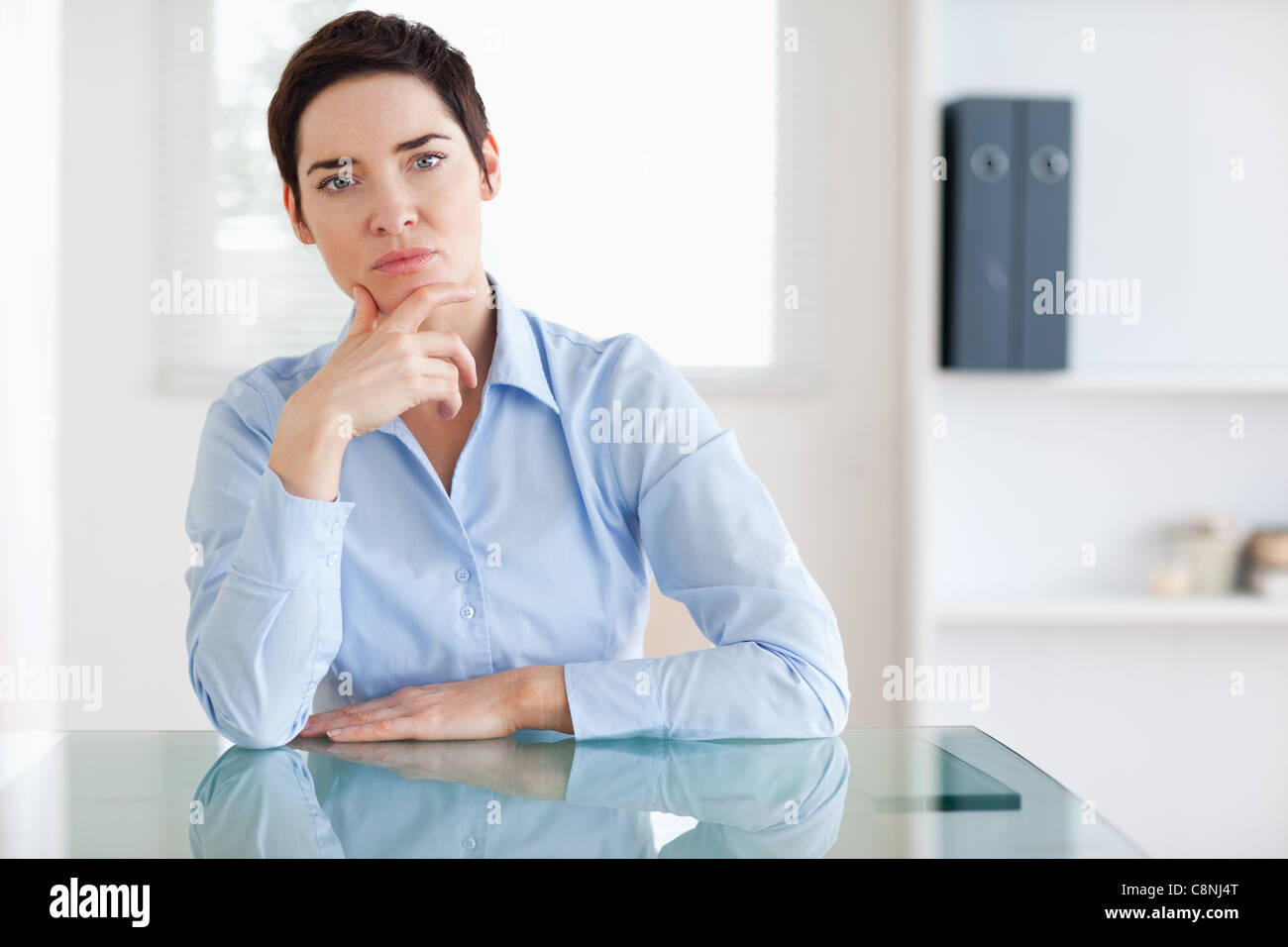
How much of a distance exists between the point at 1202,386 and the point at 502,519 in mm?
1840

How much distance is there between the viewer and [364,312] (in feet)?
4.06

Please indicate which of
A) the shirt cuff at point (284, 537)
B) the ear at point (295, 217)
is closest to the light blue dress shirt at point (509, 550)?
the shirt cuff at point (284, 537)

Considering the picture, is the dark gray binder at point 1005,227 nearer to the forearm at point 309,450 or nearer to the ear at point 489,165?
the ear at point 489,165

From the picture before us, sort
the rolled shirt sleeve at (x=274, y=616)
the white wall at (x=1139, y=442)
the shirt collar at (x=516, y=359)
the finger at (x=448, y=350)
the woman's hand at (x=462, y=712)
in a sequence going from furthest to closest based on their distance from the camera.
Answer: the white wall at (x=1139, y=442), the shirt collar at (x=516, y=359), the finger at (x=448, y=350), the rolled shirt sleeve at (x=274, y=616), the woman's hand at (x=462, y=712)

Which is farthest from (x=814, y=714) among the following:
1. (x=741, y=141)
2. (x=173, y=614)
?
(x=173, y=614)

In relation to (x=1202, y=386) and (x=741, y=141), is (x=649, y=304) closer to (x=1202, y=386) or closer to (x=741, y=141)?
(x=741, y=141)

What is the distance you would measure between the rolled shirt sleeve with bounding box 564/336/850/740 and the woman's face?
26cm

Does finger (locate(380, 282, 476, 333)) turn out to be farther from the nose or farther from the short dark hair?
the short dark hair

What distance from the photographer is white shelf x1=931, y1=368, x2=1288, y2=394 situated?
94.7 inches

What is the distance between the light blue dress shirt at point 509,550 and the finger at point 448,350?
8 cm

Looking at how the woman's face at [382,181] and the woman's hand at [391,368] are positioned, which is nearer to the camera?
the woman's hand at [391,368]

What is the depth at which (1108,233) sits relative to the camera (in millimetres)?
2564

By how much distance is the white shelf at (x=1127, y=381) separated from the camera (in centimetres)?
240

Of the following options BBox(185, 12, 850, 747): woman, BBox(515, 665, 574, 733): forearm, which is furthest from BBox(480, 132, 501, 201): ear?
BBox(515, 665, 574, 733): forearm
